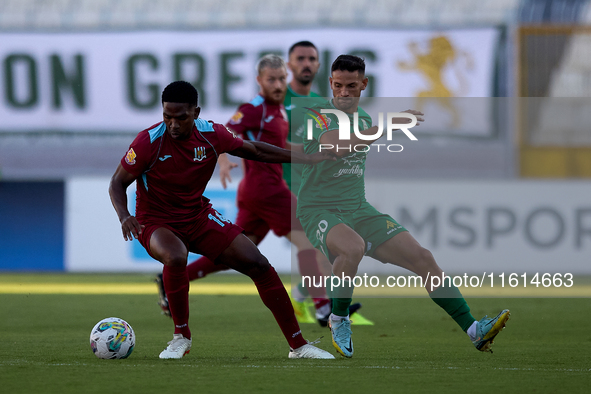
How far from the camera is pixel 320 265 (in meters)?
7.80

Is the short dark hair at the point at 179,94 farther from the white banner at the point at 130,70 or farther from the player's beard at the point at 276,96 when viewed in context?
the white banner at the point at 130,70

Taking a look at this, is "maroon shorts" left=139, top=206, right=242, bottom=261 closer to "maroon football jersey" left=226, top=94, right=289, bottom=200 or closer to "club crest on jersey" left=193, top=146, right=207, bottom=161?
"club crest on jersey" left=193, top=146, right=207, bottom=161

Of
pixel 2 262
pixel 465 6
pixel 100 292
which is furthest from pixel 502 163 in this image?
pixel 2 262

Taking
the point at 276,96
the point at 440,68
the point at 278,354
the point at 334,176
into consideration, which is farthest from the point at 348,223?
the point at 440,68

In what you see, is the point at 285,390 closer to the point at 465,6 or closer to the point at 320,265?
the point at 320,265

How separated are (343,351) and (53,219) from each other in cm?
1078

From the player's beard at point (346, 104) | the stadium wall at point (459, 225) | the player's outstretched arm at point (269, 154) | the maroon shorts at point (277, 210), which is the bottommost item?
the stadium wall at point (459, 225)

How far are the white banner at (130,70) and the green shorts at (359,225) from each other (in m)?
9.22

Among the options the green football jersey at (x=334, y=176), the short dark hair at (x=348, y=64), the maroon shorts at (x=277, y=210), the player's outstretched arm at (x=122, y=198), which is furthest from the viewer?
the maroon shorts at (x=277, y=210)

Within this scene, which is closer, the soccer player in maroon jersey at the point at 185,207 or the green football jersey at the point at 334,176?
the soccer player in maroon jersey at the point at 185,207

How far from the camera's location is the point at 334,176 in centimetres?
569

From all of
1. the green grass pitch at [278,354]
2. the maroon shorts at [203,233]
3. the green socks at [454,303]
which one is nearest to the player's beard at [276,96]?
the green grass pitch at [278,354]

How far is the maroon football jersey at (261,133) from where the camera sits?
25.1ft

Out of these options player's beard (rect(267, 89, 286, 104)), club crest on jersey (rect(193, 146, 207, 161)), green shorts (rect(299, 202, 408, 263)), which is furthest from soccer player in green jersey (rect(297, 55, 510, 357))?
player's beard (rect(267, 89, 286, 104))
